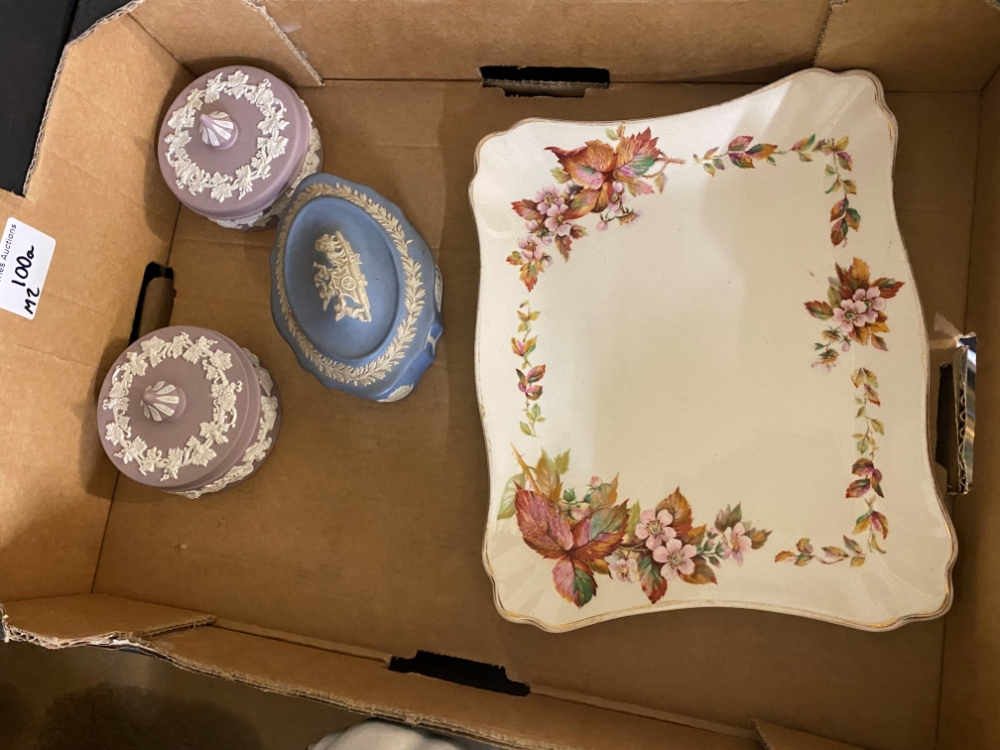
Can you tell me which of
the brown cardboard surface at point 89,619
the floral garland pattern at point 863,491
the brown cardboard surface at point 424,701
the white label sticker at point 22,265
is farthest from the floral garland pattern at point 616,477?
the white label sticker at point 22,265

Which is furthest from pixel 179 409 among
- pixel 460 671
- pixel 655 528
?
pixel 655 528

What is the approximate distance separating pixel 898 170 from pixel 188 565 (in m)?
0.92

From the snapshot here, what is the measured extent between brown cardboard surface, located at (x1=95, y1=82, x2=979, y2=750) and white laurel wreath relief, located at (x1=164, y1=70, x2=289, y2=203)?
0.11 meters

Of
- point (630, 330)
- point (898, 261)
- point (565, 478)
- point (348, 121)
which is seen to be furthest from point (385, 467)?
point (898, 261)

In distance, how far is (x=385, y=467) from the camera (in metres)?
0.84

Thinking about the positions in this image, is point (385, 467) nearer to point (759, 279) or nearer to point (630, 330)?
point (630, 330)

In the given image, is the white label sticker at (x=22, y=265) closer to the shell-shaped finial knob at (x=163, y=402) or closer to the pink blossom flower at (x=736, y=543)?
the shell-shaped finial knob at (x=163, y=402)

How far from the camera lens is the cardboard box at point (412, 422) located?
0.69m

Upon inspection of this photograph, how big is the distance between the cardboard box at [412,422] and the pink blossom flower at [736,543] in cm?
7

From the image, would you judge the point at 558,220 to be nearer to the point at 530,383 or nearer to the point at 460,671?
the point at 530,383

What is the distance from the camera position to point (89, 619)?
0.74 metres

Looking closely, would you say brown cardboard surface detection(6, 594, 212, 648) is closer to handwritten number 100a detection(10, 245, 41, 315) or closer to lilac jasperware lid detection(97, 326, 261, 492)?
lilac jasperware lid detection(97, 326, 261, 492)

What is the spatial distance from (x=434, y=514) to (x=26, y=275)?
1.65 feet

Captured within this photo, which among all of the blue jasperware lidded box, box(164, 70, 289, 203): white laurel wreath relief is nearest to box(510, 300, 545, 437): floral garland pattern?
the blue jasperware lidded box
